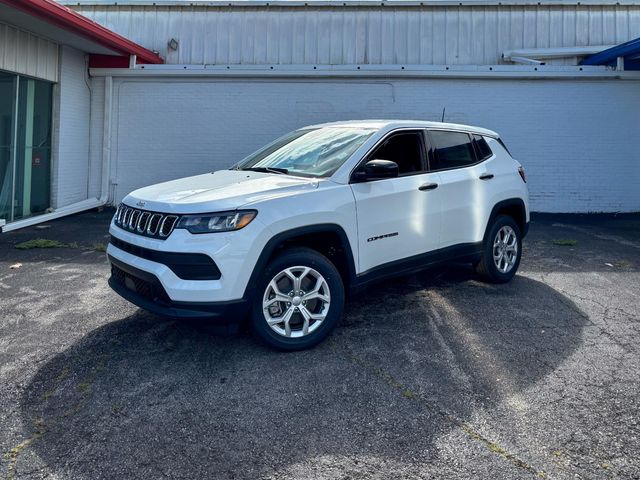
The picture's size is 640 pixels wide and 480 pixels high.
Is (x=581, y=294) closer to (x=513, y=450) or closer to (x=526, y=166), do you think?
(x=513, y=450)

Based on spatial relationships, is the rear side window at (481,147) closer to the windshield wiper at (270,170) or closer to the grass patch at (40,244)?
the windshield wiper at (270,170)

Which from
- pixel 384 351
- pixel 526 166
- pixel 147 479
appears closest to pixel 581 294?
pixel 384 351

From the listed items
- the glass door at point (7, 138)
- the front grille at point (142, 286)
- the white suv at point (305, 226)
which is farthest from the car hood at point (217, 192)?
the glass door at point (7, 138)

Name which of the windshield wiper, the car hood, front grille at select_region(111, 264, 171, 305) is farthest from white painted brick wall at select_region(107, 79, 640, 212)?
front grille at select_region(111, 264, 171, 305)

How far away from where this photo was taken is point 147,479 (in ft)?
8.64

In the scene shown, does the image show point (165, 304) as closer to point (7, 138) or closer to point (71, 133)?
point (7, 138)

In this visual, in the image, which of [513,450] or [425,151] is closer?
[513,450]

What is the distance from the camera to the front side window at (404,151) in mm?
4879

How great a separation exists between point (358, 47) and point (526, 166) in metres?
4.73

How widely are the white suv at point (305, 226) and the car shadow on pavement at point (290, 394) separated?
1.40 ft

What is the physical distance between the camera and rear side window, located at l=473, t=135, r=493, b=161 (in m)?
5.91

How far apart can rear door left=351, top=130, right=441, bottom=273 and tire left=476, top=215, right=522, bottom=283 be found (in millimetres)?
1045

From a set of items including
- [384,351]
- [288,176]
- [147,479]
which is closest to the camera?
[147,479]

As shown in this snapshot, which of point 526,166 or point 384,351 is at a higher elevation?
point 526,166
